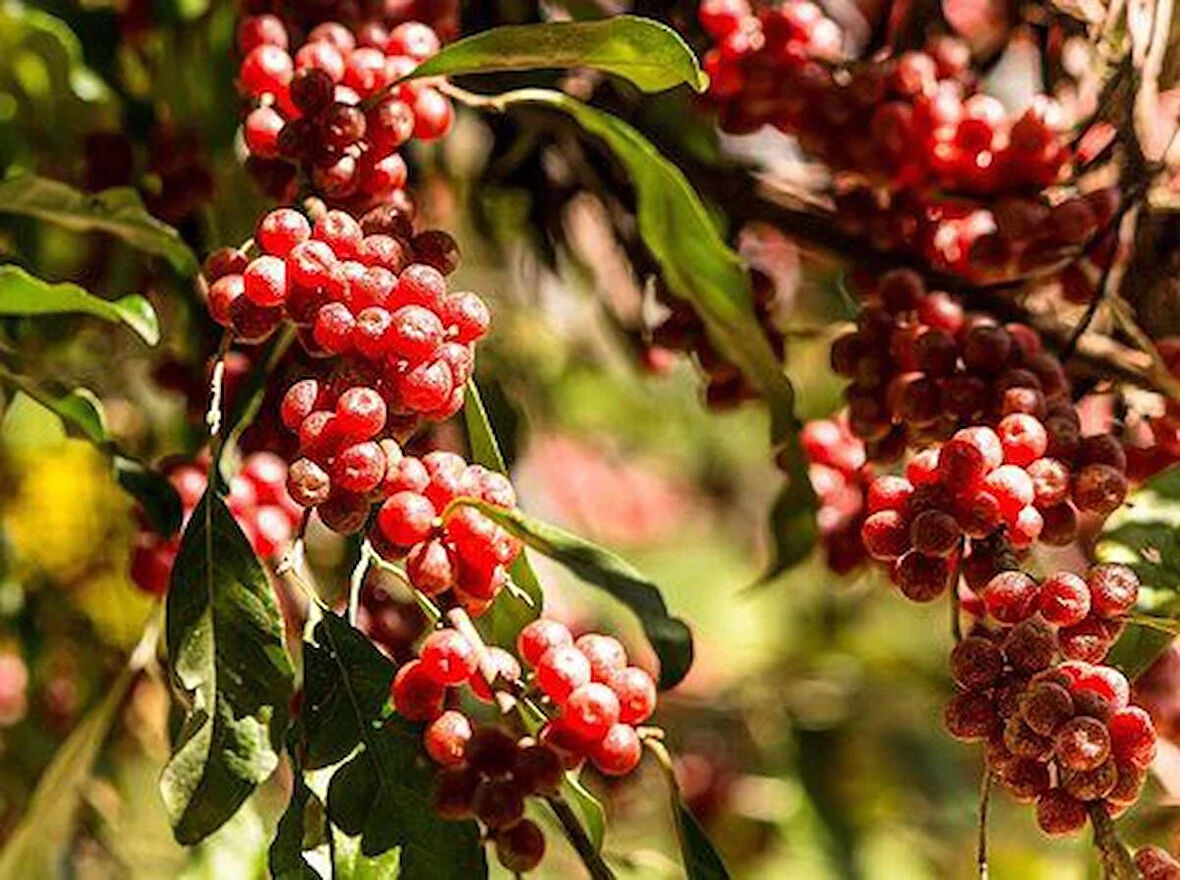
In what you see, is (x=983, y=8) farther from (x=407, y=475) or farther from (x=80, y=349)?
(x=407, y=475)

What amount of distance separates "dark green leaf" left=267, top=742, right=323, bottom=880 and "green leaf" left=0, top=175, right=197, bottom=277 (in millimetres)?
326

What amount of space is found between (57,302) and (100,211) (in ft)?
0.29

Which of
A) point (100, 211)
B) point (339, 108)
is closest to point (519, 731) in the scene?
point (339, 108)

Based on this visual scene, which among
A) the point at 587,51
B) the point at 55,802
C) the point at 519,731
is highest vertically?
the point at 587,51

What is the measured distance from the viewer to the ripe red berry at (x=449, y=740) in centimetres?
77

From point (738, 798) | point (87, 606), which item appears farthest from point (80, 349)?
point (738, 798)

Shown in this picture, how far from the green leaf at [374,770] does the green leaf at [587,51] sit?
244 mm

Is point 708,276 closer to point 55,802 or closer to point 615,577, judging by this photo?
point 615,577

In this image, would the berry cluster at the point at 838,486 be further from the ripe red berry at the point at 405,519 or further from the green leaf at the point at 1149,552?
the ripe red berry at the point at 405,519

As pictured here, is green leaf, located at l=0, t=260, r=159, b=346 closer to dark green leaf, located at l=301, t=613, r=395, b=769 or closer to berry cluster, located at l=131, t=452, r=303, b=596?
berry cluster, located at l=131, t=452, r=303, b=596

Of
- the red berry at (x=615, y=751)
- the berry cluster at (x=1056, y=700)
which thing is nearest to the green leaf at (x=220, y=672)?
the red berry at (x=615, y=751)

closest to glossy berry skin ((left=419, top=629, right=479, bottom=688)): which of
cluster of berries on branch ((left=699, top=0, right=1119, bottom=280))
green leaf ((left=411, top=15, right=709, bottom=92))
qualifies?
green leaf ((left=411, top=15, right=709, bottom=92))

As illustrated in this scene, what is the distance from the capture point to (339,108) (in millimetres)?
880

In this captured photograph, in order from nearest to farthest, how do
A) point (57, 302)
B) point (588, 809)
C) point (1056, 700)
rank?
point (1056, 700), point (588, 809), point (57, 302)
